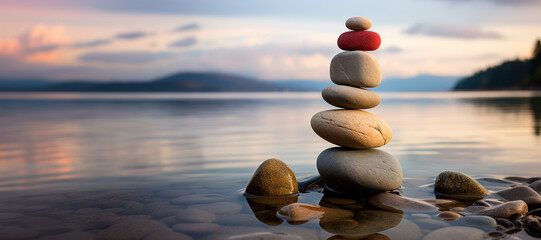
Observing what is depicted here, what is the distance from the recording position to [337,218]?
21.9 feet

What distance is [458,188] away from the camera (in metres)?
8.37

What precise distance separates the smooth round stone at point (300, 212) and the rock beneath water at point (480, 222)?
2169 millimetres

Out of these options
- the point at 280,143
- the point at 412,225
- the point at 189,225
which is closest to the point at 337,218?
the point at 412,225

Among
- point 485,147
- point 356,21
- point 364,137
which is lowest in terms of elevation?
point 485,147

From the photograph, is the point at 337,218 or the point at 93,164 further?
the point at 93,164

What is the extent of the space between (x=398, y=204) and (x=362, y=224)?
1.31 m

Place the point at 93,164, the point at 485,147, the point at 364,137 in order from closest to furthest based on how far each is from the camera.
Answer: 1. the point at 364,137
2. the point at 93,164
3. the point at 485,147

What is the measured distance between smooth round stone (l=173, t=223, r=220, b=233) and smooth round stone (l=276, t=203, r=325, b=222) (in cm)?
116

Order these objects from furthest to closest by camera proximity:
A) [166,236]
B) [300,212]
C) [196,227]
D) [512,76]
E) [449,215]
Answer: [512,76] < [300,212] < [449,215] < [196,227] < [166,236]

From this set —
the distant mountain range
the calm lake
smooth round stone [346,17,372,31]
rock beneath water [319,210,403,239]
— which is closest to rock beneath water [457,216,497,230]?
the calm lake

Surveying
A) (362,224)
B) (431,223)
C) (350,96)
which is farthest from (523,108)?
(362,224)

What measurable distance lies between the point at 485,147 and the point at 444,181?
695 centimetres

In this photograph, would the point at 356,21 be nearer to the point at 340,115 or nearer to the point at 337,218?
the point at 340,115

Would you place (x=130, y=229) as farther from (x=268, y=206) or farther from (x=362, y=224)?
(x=362, y=224)
